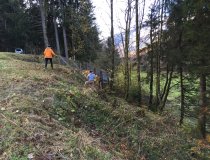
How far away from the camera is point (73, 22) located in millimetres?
34500

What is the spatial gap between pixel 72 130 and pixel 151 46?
17.0m

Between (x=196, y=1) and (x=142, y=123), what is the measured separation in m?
6.46

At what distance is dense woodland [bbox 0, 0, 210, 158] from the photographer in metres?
14.6

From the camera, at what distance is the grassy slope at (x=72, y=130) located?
682 cm

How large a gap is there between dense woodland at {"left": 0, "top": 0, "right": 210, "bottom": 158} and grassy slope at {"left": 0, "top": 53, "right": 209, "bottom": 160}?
3.90 metres

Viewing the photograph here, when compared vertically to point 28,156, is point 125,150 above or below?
below

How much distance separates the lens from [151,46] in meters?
24.1

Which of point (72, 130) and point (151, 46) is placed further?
point (151, 46)

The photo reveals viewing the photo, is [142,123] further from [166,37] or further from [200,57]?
[166,37]

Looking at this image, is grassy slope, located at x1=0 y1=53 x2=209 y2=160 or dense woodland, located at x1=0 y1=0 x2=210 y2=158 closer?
grassy slope, located at x1=0 y1=53 x2=209 y2=160

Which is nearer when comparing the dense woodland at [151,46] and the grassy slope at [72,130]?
the grassy slope at [72,130]

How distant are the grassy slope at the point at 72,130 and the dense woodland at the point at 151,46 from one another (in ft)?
12.8

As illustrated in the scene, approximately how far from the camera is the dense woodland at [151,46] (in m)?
14.6

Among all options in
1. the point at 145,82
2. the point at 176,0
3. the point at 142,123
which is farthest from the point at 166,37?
the point at 142,123
